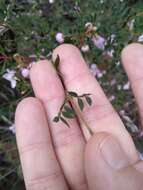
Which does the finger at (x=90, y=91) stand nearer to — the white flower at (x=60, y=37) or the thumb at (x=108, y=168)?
the thumb at (x=108, y=168)

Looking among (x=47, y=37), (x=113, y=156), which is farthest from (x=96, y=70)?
(x=113, y=156)

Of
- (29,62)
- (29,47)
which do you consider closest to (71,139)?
(29,62)

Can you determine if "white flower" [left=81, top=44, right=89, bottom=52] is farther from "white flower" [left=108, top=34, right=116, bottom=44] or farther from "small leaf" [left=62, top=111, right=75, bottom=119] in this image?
"small leaf" [left=62, top=111, right=75, bottom=119]

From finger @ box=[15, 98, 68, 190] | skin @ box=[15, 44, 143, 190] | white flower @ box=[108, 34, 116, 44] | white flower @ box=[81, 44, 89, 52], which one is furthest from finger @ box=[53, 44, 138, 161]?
white flower @ box=[108, 34, 116, 44]

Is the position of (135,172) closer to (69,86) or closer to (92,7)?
(69,86)

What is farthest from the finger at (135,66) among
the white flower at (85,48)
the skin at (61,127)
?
the white flower at (85,48)
